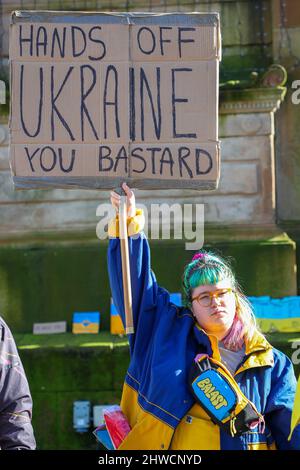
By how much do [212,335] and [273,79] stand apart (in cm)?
466

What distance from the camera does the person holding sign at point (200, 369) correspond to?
3.54 meters

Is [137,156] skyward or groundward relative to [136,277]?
skyward

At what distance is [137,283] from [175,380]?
0.45 meters

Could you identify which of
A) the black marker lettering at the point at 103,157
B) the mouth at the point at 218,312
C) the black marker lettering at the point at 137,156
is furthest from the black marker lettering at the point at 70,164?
the mouth at the point at 218,312

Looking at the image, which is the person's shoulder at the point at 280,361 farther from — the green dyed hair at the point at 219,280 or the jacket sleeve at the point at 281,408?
the green dyed hair at the point at 219,280

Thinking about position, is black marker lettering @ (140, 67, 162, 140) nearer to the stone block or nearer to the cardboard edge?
the cardboard edge

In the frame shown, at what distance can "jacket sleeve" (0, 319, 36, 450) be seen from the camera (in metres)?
3.53

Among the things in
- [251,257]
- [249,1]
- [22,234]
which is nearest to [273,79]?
[249,1]

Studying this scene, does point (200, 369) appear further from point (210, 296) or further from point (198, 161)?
point (198, 161)

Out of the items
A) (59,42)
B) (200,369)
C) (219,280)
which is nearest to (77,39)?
(59,42)

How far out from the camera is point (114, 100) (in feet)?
13.7

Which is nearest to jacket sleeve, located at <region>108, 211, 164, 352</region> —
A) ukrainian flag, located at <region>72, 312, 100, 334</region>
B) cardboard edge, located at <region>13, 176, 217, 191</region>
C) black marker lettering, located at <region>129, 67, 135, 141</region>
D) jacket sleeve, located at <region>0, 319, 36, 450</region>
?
cardboard edge, located at <region>13, 176, 217, 191</region>
